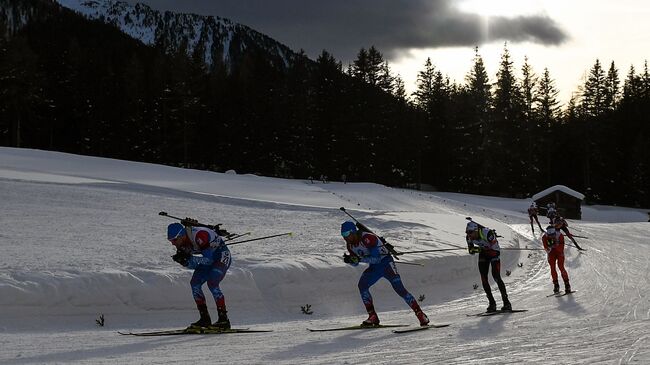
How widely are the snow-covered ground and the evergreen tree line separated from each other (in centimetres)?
3534

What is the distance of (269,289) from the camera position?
46.0 ft

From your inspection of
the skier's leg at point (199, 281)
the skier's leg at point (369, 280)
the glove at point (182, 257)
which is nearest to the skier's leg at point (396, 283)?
the skier's leg at point (369, 280)

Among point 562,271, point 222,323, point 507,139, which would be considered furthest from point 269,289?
point 507,139

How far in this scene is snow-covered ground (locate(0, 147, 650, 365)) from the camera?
8.58 m

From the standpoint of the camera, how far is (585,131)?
69.5 m

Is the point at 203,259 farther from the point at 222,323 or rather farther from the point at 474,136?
the point at 474,136

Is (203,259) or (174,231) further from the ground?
(174,231)

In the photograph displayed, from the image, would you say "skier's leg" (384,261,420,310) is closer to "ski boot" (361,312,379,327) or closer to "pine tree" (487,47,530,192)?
"ski boot" (361,312,379,327)

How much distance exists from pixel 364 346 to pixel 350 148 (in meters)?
55.7

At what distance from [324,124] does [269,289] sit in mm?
53272

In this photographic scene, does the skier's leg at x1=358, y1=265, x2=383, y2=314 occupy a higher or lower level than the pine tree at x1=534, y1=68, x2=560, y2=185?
lower

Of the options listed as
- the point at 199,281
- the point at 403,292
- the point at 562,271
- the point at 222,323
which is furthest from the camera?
the point at 562,271

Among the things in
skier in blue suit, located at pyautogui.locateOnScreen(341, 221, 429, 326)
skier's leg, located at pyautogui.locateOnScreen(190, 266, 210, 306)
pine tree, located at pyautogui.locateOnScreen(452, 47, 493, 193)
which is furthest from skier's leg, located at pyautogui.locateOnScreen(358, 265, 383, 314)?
pine tree, located at pyautogui.locateOnScreen(452, 47, 493, 193)

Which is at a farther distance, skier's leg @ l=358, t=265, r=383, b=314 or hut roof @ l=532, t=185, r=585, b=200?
hut roof @ l=532, t=185, r=585, b=200
